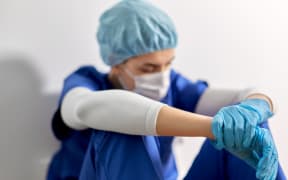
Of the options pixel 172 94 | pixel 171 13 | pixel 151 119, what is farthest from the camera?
pixel 171 13

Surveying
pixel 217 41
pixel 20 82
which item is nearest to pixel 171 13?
pixel 217 41

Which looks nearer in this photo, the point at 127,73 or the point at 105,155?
the point at 105,155

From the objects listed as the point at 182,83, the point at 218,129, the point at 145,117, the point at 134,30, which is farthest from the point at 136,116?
the point at 182,83

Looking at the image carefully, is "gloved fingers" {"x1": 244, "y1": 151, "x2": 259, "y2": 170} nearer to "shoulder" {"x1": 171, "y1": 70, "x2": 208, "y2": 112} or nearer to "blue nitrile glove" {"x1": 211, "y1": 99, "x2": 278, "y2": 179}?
"blue nitrile glove" {"x1": 211, "y1": 99, "x2": 278, "y2": 179}

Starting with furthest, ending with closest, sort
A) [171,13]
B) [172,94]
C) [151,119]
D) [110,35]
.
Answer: [171,13] < [172,94] < [110,35] < [151,119]

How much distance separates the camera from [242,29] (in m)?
1.29

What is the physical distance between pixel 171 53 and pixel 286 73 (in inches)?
16.2

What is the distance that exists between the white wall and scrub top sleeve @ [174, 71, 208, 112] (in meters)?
0.13

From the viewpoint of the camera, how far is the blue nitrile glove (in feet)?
2.47

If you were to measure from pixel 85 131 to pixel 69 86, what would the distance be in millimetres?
114

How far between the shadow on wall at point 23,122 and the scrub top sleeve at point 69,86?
58mm

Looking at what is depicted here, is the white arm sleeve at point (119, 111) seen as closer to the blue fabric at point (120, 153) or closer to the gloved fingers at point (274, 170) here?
the blue fabric at point (120, 153)

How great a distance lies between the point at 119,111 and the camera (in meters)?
0.84

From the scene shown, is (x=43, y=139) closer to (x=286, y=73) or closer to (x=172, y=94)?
(x=172, y=94)
